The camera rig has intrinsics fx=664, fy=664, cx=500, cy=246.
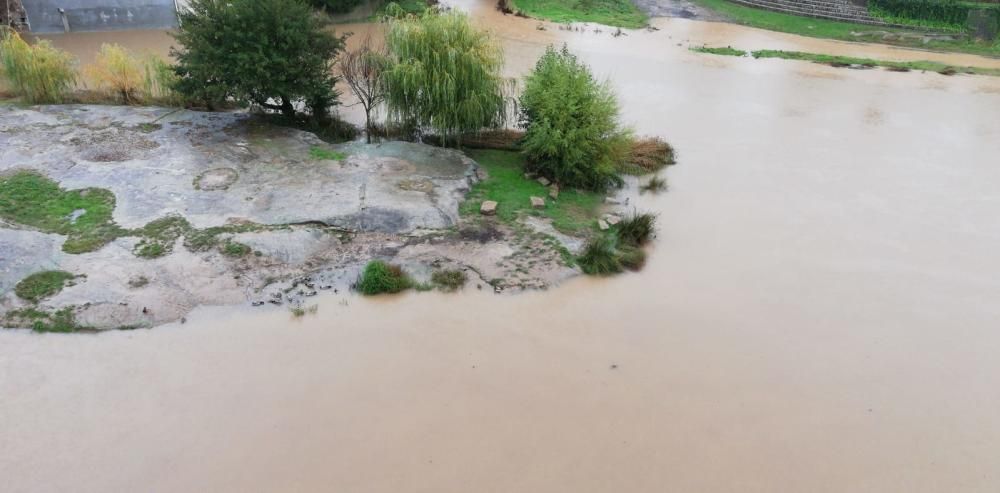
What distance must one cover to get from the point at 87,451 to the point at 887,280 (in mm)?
12238

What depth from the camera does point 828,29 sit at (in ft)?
92.3

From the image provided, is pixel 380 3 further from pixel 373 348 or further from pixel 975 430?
pixel 975 430

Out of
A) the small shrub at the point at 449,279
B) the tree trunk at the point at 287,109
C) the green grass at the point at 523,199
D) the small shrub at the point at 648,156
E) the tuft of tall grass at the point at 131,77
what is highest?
the tuft of tall grass at the point at 131,77

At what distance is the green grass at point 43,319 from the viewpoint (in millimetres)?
9227

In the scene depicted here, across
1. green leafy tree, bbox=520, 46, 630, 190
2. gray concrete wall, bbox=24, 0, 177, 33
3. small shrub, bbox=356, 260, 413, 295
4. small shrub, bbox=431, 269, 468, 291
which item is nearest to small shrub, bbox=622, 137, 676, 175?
green leafy tree, bbox=520, 46, 630, 190

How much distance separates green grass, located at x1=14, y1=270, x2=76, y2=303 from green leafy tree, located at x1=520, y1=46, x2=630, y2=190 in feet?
27.7

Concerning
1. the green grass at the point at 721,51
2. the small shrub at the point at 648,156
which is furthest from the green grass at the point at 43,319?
the green grass at the point at 721,51

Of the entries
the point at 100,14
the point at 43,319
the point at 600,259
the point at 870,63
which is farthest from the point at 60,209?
the point at 870,63

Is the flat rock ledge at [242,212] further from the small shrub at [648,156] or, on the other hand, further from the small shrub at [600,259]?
the small shrub at [648,156]

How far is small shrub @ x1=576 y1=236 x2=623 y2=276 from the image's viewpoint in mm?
11195

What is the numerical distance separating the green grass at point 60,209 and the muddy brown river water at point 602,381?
87.7 inches

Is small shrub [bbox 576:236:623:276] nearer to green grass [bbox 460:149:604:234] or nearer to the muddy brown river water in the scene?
the muddy brown river water

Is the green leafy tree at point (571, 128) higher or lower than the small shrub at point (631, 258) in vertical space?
higher

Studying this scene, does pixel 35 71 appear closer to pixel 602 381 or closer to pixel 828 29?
pixel 602 381
